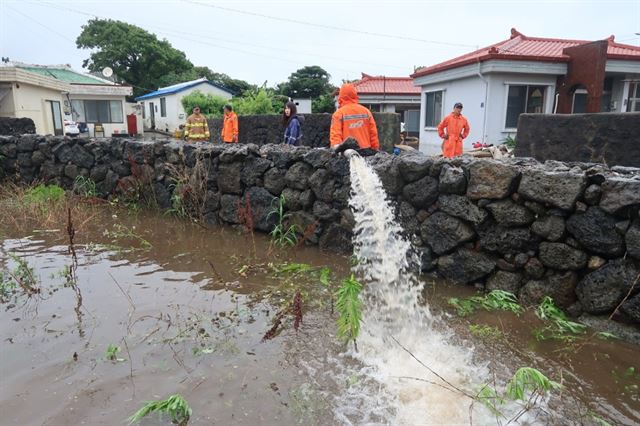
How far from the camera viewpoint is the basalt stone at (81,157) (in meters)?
8.79

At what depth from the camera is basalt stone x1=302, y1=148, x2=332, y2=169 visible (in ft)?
18.8

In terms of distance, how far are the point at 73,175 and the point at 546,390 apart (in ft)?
29.4

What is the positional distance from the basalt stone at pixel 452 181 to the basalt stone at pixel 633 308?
167 centimetres

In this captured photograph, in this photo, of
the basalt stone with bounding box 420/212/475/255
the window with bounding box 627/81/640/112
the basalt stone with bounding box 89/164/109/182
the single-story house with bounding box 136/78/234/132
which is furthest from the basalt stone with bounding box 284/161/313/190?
the single-story house with bounding box 136/78/234/132

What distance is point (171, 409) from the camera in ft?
8.76

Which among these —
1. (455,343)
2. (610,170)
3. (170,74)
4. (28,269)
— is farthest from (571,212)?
(170,74)

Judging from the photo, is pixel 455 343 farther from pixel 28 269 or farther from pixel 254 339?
pixel 28 269

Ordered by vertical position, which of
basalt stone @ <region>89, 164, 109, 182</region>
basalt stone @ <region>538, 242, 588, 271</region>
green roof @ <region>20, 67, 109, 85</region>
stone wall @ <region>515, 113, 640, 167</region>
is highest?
green roof @ <region>20, 67, 109, 85</region>

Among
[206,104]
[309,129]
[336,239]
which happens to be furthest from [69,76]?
[336,239]

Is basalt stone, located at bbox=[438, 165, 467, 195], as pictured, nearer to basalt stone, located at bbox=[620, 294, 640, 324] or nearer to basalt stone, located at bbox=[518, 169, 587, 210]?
basalt stone, located at bbox=[518, 169, 587, 210]

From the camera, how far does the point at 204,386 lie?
301 centimetres

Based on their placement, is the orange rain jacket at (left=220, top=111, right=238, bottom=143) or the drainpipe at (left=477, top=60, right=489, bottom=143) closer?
the orange rain jacket at (left=220, top=111, right=238, bottom=143)

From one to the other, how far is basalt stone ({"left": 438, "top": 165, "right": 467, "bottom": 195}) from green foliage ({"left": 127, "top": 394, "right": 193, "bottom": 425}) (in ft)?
10.4

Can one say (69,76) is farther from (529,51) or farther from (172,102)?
(529,51)
